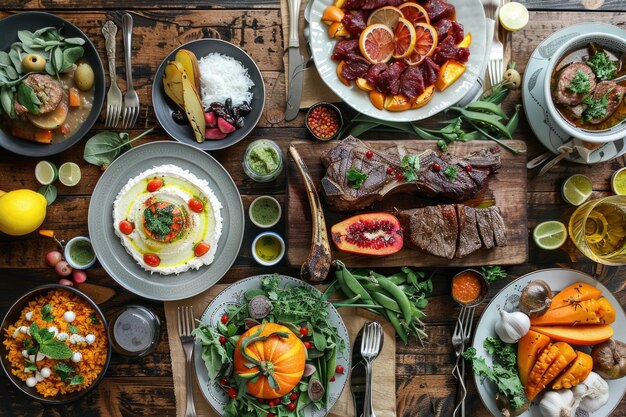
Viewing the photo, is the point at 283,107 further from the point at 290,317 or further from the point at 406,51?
the point at 290,317

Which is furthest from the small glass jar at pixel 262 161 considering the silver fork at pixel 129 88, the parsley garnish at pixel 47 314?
the parsley garnish at pixel 47 314

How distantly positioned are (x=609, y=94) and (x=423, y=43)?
1300 millimetres

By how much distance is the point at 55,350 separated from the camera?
11.3 feet

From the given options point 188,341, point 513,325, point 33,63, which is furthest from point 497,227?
point 33,63

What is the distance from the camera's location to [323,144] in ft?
12.1

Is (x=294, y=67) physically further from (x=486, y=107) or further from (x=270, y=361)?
(x=270, y=361)

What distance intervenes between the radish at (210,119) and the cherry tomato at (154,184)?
0.53 metres

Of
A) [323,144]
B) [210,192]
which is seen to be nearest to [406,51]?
[323,144]

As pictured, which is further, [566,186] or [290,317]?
[566,186]

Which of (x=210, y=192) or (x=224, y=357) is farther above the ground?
(x=210, y=192)

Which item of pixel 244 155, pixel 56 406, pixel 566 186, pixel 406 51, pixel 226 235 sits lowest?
pixel 56 406

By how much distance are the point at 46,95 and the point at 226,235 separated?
5.07 ft

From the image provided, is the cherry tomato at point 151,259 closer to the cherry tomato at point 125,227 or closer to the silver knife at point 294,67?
the cherry tomato at point 125,227

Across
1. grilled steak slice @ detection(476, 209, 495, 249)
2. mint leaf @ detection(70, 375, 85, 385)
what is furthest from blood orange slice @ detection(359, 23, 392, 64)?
mint leaf @ detection(70, 375, 85, 385)
